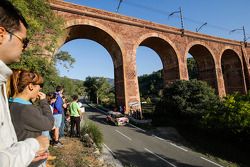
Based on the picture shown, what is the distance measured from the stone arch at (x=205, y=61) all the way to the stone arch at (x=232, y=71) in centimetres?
336

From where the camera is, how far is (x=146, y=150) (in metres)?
11.2

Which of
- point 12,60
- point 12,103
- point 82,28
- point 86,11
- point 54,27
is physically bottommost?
point 12,103

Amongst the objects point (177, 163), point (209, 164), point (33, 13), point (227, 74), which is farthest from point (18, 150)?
point (227, 74)

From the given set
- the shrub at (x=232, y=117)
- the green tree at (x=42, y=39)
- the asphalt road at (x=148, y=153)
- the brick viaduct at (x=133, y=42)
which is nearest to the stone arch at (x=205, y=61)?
the brick viaduct at (x=133, y=42)

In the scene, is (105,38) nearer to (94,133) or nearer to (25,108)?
(94,133)

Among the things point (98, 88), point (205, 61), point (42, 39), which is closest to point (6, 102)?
point (42, 39)

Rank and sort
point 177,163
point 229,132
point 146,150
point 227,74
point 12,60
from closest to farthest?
point 12,60 → point 177,163 → point 146,150 → point 229,132 → point 227,74

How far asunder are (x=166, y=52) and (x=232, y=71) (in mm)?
15586

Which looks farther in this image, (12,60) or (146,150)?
(146,150)

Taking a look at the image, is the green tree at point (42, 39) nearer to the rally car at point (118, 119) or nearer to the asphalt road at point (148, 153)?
the asphalt road at point (148, 153)

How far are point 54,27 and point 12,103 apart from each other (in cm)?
1010

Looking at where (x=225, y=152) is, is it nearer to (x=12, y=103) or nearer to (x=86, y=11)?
(x=12, y=103)

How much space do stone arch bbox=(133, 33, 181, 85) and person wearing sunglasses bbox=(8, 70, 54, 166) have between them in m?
19.6

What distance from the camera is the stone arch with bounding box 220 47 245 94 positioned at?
102 feet
